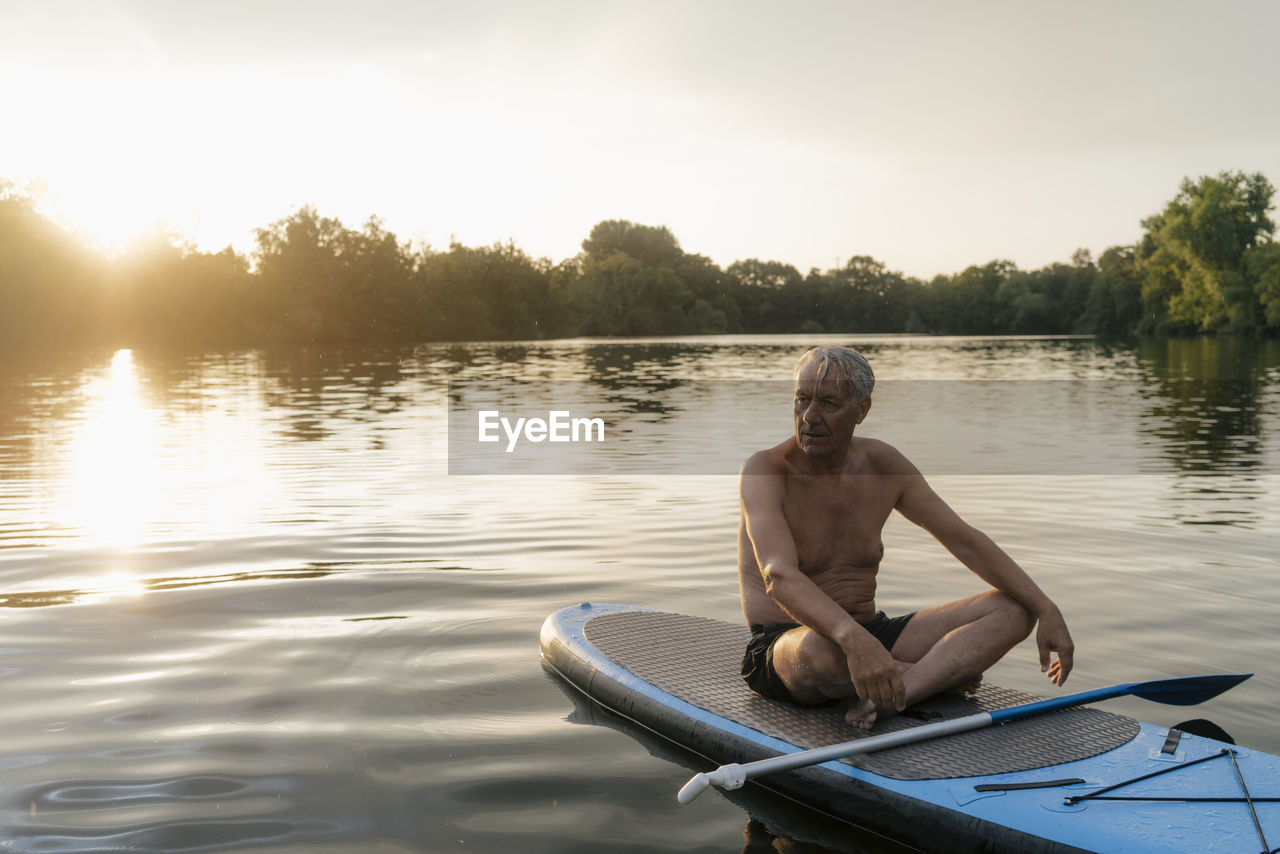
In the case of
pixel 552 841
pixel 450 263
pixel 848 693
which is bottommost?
pixel 552 841

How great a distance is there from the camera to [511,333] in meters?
101

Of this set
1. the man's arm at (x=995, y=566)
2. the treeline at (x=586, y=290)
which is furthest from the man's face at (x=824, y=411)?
the treeline at (x=586, y=290)

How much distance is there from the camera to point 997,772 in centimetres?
357

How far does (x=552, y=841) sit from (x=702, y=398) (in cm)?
2358

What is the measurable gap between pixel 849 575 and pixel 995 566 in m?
0.56

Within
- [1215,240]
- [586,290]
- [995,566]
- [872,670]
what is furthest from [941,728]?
[586,290]

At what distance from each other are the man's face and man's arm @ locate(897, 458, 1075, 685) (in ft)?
1.11

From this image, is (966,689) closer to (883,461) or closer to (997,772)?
(997,772)

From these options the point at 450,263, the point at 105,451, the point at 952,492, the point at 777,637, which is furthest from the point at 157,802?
the point at 450,263

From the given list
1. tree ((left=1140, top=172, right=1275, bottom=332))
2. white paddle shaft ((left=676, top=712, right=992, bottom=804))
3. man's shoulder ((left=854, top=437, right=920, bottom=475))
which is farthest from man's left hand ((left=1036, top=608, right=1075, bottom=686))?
tree ((left=1140, top=172, right=1275, bottom=332))

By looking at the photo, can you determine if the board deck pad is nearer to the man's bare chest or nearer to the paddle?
the paddle

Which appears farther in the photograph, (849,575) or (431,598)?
(431,598)

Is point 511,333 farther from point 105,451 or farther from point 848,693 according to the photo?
point 848,693

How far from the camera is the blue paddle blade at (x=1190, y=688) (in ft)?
13.9
